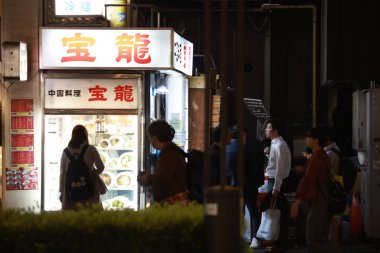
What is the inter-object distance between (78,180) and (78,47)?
9.05 ft

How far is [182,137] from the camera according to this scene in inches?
587

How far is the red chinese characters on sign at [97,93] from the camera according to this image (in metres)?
Result: 12.2

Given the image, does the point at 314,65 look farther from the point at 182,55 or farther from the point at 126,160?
the point at 126,160

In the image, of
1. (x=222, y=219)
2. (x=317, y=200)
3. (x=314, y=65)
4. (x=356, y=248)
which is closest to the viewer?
(x=222, y=219)

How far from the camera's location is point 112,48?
1186 centimetres

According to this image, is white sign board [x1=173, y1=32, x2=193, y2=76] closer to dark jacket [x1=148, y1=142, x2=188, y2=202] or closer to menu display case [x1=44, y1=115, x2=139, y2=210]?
menu display case [x1=44, y1=115, x2=139, y2=210]

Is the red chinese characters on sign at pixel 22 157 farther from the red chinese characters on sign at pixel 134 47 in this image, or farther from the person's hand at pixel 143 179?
the person's hand at pixel 143 179

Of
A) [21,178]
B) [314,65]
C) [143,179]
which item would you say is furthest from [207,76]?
[314,65]

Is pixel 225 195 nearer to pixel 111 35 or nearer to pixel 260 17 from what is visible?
pixel 111 35

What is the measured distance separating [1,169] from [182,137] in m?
4.14

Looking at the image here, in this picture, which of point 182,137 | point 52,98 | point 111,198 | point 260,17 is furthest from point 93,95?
point 260,17

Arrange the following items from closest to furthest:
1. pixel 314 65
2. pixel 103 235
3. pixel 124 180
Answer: pixel 103 235, pixel 124 180, pixel 314 65

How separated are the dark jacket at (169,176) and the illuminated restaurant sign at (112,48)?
3878 mm

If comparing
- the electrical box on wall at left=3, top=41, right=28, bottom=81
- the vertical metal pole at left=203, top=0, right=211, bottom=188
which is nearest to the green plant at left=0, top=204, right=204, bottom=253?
the vertical metal pole at left=203, top=0, right=211, bottom=188
